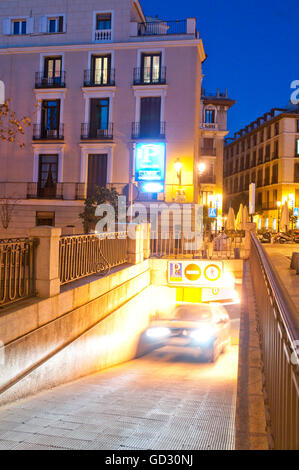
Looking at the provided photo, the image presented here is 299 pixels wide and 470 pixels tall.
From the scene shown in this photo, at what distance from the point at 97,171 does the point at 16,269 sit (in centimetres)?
2177

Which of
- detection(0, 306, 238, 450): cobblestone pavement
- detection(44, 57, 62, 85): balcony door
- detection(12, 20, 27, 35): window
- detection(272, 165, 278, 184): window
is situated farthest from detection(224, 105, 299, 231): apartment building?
detection(0, 306, 238, 450): cobblestone pavement

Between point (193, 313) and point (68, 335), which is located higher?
point (68, 335)

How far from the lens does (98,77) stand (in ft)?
91.9

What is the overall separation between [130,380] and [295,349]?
6.45 m

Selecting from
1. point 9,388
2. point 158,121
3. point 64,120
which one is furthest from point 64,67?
point 9,388

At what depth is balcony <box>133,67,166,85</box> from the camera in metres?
27.0

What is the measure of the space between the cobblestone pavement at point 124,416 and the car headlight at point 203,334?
11.2 ft

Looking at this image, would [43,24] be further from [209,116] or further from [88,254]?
[88,254]

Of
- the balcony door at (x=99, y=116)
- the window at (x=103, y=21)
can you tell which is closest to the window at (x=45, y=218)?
the balcony door at (x=99, y=116)

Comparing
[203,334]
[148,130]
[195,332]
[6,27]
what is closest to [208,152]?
[148,130]

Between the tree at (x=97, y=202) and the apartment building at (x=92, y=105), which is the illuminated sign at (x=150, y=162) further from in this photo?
the tree at (x=97, y=202)

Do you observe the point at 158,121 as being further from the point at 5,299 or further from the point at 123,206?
the point at 5,299

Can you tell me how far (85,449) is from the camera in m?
3.91

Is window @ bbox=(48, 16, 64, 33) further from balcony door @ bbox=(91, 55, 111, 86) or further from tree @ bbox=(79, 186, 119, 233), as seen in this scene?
tree @ bbox=(79, 186, 119, 233)
